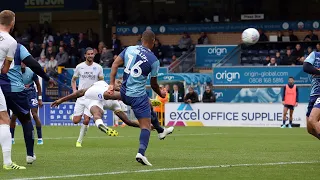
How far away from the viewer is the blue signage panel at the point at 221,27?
139ft

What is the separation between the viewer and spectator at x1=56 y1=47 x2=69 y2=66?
4184cm

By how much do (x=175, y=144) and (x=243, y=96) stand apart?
16.5 m

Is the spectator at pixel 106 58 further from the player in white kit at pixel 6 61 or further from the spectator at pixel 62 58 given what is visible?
A: the player in white kit at pixel 6 61

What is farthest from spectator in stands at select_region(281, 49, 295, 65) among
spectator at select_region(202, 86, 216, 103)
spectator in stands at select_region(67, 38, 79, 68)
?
spectator in stands at select_region(67, 38, 79, 68)

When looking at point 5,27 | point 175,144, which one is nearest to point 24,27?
point 175,144

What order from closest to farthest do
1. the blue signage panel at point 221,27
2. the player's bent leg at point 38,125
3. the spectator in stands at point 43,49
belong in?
the player's bent leg at point 38,125
the blue signage panel at point 221,27
the spectator in stands at point 43,49

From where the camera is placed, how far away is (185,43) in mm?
42594

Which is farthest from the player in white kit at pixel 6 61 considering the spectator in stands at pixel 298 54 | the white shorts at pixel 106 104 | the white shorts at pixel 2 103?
the spectator in stands at pixel 298 54

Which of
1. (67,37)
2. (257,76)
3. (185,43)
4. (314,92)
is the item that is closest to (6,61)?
(314,92)

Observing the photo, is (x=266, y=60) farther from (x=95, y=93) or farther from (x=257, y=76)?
(x=95, y=93)

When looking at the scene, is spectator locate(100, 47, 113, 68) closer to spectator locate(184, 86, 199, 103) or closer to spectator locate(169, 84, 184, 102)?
spectator locate(169, 84, 184, 102)

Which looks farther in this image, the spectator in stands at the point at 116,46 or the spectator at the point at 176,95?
the spectator in stands at the point at 116,46

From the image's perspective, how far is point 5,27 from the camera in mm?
13070

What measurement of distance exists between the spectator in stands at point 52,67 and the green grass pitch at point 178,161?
2015 centimetres
